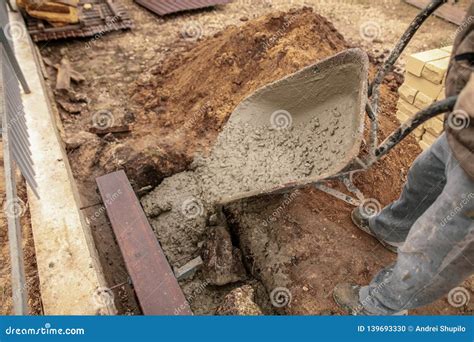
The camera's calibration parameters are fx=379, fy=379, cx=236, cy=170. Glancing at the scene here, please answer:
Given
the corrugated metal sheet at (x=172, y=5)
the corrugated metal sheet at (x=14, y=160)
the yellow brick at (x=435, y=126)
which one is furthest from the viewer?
the corrugated metal sheet at (x=172, y=5)

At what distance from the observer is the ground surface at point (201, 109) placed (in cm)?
324

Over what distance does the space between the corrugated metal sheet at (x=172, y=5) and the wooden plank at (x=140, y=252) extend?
4.63 m

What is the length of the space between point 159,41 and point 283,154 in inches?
161

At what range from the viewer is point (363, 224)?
3.37 m

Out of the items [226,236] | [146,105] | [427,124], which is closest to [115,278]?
[226,236]

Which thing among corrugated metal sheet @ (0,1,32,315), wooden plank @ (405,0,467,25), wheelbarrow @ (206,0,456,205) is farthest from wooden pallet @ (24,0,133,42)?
wooden plank @ (405,0,467,25)

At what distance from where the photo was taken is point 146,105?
16.8 feet

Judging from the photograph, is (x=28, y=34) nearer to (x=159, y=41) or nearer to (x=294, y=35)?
(x=159, y=41)

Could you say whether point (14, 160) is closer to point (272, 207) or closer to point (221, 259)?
point (221, 259)

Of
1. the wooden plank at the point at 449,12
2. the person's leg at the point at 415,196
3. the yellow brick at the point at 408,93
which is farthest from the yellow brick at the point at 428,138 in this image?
the wooden plank at the point at 449,12

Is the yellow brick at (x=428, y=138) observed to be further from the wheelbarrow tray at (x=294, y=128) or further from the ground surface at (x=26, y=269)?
the ground surface at (x=26, y=269)

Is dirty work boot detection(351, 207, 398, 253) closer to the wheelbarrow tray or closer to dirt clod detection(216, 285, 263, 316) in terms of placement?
the wheelbarrow tray

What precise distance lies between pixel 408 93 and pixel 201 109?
2.41 meters

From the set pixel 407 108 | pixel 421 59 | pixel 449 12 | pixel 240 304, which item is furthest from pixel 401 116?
pixel 449 12
